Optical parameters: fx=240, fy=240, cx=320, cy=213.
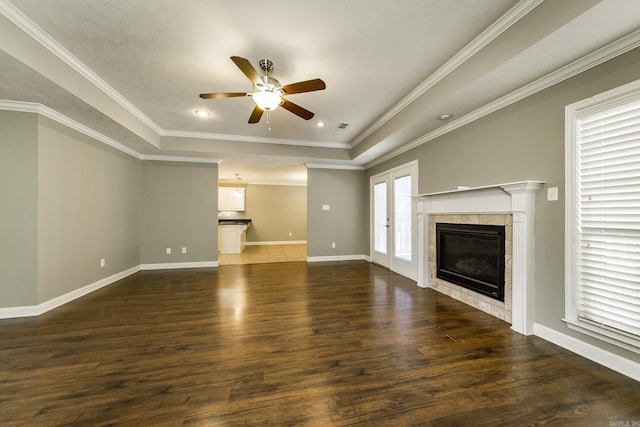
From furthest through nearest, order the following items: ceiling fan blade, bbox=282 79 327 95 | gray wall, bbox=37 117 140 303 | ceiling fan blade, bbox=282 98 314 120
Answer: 1. gray wall, bbox=37 117 140 303
2. ceiling fan blade, bbox=282 98 314 120
3. ceiling fan blade, bbox=282 79 327 95

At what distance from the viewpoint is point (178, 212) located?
529 cm

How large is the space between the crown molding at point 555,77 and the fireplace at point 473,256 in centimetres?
135

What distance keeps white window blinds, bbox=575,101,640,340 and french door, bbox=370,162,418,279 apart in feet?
7.37

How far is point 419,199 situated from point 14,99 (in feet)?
17.1

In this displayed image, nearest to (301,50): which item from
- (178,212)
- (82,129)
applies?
(82,129)

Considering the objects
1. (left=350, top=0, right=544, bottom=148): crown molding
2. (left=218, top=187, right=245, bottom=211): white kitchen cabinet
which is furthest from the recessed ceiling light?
(left=218, top=187, right=245, bottom=211): white kitchen cabinet

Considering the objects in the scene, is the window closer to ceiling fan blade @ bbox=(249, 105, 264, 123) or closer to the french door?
the french door

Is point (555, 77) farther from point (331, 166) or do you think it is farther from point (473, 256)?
point (331, 166)

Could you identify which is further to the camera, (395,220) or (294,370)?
(395,220)

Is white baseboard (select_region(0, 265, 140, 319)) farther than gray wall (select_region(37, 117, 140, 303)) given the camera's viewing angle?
No

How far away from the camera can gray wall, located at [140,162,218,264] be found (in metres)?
5.15

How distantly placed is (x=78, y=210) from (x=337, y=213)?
4.72m

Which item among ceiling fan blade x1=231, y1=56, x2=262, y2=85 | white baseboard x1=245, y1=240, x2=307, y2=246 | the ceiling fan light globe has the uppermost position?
ceiling fan blade x1=231, y1=56, x2=262, y2=85

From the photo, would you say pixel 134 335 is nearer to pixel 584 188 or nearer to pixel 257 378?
pixel 257 378
